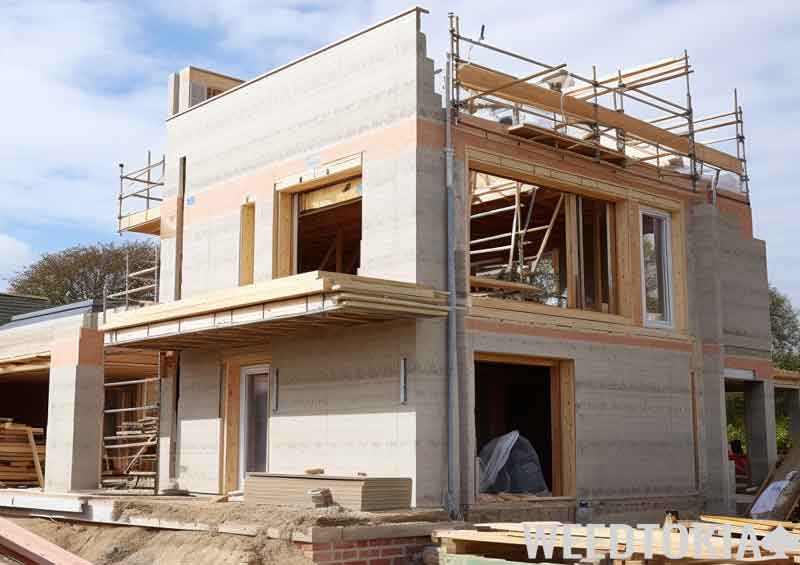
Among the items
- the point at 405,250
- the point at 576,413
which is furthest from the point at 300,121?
the point at 576,413

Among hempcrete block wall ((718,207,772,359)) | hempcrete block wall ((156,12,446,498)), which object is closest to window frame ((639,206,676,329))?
hempcrete block wall ((718,207,772,359))

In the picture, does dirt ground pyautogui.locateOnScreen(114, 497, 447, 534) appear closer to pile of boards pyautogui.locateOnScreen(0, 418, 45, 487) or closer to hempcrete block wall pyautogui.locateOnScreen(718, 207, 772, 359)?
hempcrete block wall pyautogui.locateOnScreen(718, 207, 772, 359)

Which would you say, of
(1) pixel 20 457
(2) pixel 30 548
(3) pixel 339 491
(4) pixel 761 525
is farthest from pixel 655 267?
(1) pixel 20 457

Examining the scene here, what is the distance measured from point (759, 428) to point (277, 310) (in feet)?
34.5

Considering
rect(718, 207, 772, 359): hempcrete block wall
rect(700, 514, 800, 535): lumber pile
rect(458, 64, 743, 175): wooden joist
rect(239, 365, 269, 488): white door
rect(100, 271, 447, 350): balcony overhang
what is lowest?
rect(700, 514, 800, 535): lumber pile

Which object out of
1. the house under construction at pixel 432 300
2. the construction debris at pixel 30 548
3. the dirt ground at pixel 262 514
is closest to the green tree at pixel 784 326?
the house under construction at pixel 432 300

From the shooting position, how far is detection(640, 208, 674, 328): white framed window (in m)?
16.6

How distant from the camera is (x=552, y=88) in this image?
17.2 m

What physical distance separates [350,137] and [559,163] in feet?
10.9

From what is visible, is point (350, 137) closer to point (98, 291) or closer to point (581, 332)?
point (581, 332)

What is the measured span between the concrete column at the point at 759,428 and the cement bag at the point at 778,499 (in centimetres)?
203

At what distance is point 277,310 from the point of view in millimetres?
12562

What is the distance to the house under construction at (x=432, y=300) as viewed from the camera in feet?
43.8

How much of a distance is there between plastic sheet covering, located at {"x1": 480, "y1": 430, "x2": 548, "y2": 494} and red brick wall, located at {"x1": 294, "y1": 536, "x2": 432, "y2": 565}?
Answer: 9.68ft
